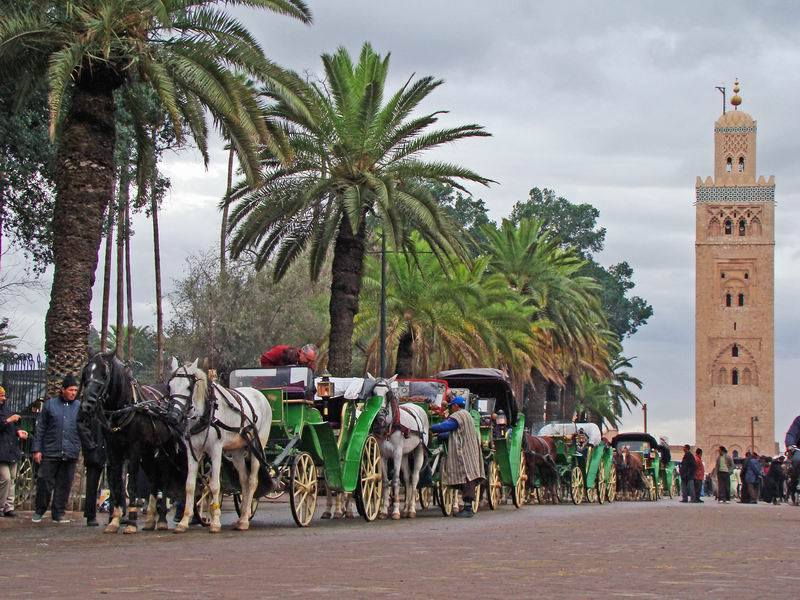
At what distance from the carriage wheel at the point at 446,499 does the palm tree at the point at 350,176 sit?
27.9 feet

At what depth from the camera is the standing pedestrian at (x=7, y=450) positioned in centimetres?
1786

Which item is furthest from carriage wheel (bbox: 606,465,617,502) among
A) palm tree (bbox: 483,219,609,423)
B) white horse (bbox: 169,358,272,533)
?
white horse (bbox: 169,358,272,533)

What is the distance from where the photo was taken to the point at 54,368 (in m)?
20.0

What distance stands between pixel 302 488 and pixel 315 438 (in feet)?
2.52

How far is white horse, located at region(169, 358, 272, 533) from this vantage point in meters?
15.7

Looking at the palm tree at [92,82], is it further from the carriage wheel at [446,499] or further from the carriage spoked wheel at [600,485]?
the carriage spoked wheel at [600,485]

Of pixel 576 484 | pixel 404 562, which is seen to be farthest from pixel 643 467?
pixel 404 562

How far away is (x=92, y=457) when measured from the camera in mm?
16797

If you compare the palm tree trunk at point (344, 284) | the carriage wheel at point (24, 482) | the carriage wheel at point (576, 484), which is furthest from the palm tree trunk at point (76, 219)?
the carriage wheel at point (576, 484)

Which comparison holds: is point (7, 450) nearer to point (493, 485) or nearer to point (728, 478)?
point (493, 485)

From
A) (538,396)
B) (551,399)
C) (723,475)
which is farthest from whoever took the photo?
(551,399)

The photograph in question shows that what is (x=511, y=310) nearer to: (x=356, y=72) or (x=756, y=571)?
(x=356, y=72)

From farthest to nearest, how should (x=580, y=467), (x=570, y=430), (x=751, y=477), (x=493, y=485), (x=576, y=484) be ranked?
(x=751, y=477)
(x=570, y=430)
(x=580, y=467)
(x=576, y=484)
(x=493, y=485)

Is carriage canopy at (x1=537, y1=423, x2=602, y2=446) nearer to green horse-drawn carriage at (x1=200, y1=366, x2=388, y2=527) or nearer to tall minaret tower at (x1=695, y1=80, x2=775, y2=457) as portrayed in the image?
green horse-drawn carriage at (x1=200, y1=366, x2=388, y2=527)
